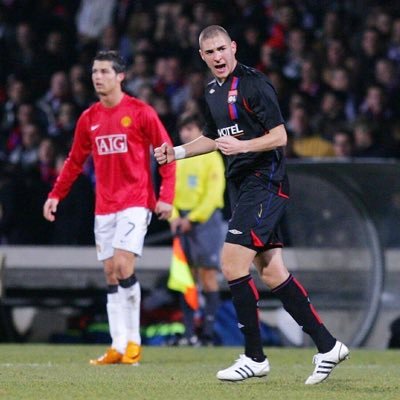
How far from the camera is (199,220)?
12031 mm

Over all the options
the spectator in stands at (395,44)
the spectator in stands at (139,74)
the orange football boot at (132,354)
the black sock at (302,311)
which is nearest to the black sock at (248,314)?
the black sock at (302,311)

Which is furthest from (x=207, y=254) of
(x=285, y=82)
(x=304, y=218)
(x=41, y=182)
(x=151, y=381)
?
(x=151, y=381)

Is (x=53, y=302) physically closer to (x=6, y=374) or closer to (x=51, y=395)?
(x=6, y=374)

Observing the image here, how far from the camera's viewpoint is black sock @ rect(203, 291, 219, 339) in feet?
39.2

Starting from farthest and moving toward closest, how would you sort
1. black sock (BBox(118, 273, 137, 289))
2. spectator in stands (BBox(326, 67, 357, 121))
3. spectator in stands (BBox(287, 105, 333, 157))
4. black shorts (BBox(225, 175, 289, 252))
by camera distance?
spectator in stands (BBox(326, 67, 357, 121)), spectator in stands (BBox(287, 105, 333, 157)), black sock (BBox(118, 273, 137, 289)), black shorts (BBox(225, 175, 289, 252))

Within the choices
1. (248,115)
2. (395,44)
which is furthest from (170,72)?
(248,115)

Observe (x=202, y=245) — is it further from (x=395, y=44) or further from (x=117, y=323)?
(x=395, y=44)

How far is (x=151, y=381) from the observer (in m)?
7.61

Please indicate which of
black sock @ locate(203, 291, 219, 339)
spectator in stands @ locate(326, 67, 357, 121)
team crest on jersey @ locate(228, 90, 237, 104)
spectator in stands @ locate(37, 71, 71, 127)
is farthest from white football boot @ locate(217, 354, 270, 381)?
spectator in stands @ locate(37, 71, 71, 127)

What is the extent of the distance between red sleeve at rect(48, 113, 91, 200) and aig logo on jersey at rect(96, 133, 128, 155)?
0.70 feet

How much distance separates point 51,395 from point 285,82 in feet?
28.8

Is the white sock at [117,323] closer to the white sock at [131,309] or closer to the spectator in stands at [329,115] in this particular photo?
the white sock at [131,309]

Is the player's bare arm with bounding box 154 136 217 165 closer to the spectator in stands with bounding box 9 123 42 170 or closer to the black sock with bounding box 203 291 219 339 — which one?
the black sock with bounding box 203 291 219 339

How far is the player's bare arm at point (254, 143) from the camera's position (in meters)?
7.04
